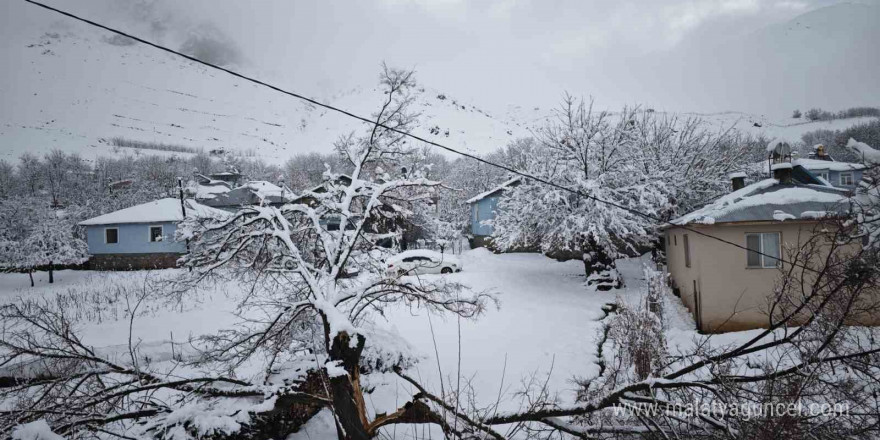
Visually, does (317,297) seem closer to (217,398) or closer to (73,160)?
(217,398)

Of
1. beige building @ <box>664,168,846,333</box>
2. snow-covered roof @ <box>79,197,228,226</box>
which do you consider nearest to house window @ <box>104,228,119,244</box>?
snow-covered roof @ <box>79,197,228,226</box>

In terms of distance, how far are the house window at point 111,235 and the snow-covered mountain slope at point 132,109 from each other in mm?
7292

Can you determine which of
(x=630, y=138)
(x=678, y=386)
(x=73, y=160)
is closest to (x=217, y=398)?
(x=678, y=386)

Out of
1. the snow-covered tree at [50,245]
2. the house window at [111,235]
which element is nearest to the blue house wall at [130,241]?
the house window at [111,235]

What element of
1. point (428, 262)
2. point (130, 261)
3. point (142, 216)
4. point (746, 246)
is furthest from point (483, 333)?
point (142, 216)

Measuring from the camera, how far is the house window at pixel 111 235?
93.0ft

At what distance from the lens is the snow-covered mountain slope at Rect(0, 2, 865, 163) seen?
74.4 ft

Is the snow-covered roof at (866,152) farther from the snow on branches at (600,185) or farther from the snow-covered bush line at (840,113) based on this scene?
the snow-covered bush line at (840,113)

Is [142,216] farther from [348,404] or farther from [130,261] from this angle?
[348,404]

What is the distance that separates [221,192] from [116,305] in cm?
2162

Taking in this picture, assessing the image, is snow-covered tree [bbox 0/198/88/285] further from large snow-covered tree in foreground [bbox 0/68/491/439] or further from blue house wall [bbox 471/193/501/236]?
blue house wall [bbox 471/193/501/236]

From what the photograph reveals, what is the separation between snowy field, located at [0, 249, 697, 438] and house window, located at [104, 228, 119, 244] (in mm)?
10342

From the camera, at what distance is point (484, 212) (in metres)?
29.3

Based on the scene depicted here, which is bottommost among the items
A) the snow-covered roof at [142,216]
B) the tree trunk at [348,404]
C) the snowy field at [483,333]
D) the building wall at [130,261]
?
the snowy field at [483,333]
